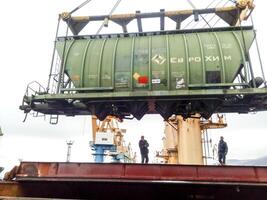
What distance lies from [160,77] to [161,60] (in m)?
0.54

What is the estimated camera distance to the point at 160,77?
356 inches

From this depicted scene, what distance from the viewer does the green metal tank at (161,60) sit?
29.5 ft

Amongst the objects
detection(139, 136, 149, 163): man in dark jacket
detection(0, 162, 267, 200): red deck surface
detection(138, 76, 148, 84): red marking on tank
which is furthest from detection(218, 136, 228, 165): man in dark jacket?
detection(0, 162, 267, 200): red deck surface

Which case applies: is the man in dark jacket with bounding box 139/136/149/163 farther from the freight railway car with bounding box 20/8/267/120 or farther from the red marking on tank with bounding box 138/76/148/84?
the red marking on tank with bounding box 138/76/148/84

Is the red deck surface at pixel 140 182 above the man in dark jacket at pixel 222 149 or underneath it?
underneath

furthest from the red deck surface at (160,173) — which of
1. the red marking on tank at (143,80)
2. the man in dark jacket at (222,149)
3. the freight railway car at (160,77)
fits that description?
the man in dark jacket at (222,149)

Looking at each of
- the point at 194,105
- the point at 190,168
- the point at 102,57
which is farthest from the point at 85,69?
Answer: the point at 190,168

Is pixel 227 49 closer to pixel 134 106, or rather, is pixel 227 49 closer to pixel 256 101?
pixel 256 101

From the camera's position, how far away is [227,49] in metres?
9.23

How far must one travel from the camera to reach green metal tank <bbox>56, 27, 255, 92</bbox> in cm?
898

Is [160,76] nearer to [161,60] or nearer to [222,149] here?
[161,60]

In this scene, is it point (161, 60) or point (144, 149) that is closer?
point (161, 60)

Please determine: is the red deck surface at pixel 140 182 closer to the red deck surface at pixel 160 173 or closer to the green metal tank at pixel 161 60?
the red deck surface at pixel 160 173

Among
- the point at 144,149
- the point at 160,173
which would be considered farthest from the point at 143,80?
the point at 144,149
